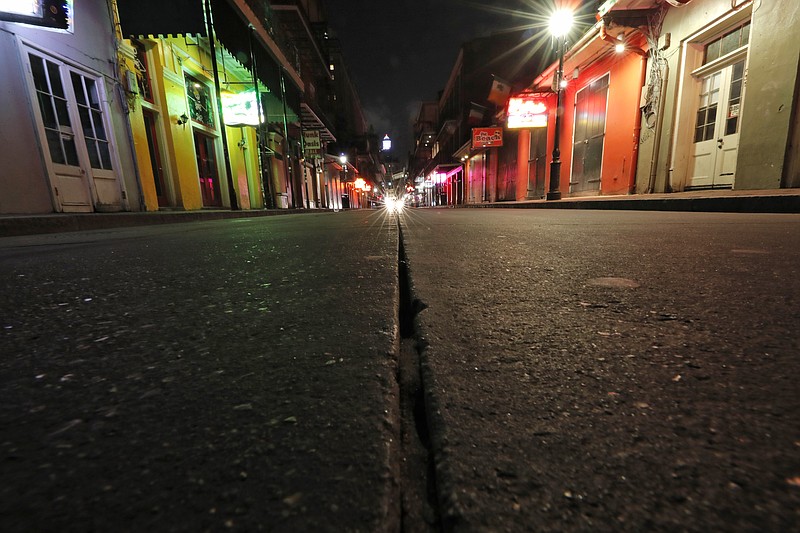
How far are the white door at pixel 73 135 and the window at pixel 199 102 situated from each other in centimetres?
311

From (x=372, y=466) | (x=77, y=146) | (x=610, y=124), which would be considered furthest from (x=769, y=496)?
(x=610, y=124)

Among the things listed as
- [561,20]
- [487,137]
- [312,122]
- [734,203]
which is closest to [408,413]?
[734,203]

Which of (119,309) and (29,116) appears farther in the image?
(29,116)

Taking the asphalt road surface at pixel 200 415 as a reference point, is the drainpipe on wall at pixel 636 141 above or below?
above

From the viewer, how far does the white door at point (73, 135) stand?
523 cm

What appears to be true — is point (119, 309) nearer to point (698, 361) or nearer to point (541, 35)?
point (698, 361)

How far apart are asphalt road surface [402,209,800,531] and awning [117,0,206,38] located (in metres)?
7.76

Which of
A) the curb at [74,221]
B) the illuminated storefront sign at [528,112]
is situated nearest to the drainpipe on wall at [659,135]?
the illuminated storefront sign at [528,112]

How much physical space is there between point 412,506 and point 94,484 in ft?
0.78

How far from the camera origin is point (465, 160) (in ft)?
86.4

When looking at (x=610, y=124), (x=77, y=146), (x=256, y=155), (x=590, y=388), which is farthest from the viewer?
(x=256, y=155)

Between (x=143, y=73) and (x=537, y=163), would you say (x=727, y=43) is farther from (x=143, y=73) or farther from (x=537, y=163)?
(x=143, y=73)

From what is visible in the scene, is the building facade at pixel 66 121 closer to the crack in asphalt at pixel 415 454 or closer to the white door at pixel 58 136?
the white door at pixel 58 136

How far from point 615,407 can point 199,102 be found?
11653 millimetres
